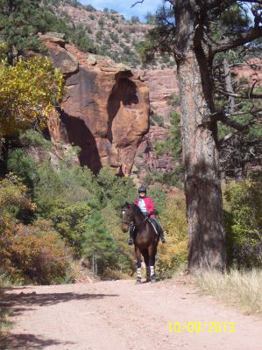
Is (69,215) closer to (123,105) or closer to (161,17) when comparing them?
(161,17)

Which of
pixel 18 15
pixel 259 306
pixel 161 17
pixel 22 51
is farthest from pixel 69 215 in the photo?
pixel 259 306

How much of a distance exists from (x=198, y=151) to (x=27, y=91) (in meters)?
4.34

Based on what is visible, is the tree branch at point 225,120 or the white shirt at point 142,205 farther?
the white shirt at point 142,205

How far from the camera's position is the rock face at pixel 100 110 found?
6781 centimetres

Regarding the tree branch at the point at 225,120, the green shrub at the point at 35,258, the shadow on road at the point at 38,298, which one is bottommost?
the green shrub at the point at 35,258

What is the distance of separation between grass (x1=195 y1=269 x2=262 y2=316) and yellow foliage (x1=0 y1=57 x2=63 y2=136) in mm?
4307

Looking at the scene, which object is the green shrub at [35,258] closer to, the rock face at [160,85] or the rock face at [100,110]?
the rock face at [100,110]

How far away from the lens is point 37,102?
1036 centimetres

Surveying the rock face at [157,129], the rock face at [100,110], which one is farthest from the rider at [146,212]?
the rock face at [100,110]

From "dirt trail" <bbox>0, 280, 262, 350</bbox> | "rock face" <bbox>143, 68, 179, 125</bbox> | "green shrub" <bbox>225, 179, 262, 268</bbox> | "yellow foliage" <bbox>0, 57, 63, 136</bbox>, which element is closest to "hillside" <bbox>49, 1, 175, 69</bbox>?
"rock face" <bbox>143, 68, 179, 125</bbox>

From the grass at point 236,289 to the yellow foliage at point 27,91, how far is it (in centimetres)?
431

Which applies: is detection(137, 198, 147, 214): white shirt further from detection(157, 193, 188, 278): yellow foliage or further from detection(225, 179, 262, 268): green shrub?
detection(157, 193, 188, 278): yellow foliage

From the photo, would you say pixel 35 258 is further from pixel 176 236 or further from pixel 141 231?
pixel 141 231

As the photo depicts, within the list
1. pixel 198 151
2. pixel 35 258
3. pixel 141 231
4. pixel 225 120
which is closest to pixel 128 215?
pixel 141 231
